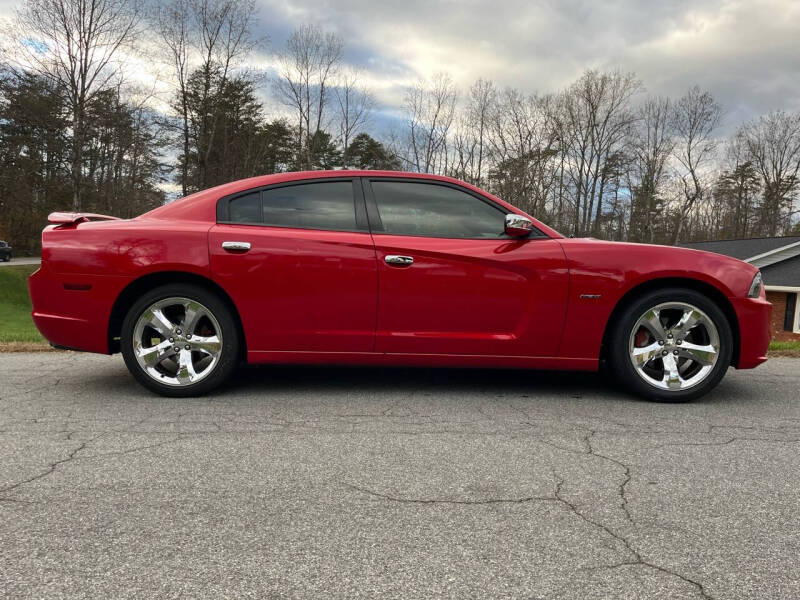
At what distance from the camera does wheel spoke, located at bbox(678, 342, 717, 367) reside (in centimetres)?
398

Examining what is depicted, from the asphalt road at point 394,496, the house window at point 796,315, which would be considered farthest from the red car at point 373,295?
the house window at point 796,315

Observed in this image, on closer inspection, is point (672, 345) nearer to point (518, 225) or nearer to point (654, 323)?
point (654, 323)

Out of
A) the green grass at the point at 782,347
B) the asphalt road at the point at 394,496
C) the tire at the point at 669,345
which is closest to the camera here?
the asphalt road at the point at 394,496

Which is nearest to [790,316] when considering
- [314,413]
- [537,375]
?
[537,375]

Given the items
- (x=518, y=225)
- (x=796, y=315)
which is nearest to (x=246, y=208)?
(x=518, y=225)

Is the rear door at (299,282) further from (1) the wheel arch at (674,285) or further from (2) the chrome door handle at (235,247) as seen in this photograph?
(1) the wheel arch at (674,285)

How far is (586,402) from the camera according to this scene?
3938 millimetres

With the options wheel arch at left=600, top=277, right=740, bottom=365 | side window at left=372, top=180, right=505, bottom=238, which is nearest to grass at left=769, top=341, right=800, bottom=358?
wheel arch at left=600, top=277, right=740, bottom=365

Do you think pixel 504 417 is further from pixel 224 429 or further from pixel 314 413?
pixel 224 429

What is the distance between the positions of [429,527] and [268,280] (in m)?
2.29

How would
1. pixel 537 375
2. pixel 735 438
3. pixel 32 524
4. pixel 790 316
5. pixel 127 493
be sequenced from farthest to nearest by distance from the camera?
1. pixel 790 316
2. pixel 537 375
3. pixel 735 438
4. pixel 127 493
5. pixel 32 524

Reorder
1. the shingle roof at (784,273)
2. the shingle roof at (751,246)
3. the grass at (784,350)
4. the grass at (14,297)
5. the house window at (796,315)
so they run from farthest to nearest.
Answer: the shingle roof at (751,246), the shingle roof at (784,273), the house window at (796,315), the grass at (14,297), the grass at (784,350)

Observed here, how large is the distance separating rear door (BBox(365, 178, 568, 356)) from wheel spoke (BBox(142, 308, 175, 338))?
4.80 feet

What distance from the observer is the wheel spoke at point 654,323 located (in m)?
3.97
